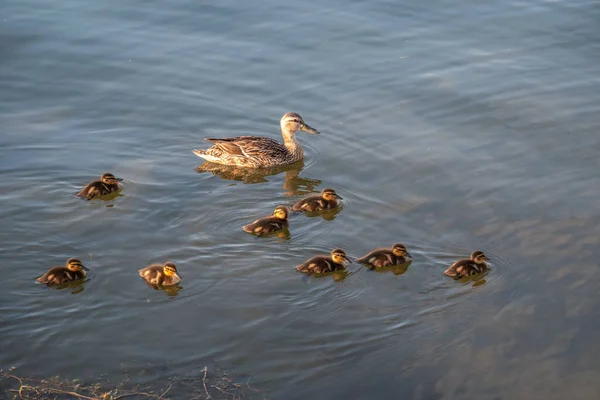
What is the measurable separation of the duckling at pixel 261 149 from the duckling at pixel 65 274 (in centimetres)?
289

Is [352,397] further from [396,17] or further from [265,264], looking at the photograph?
[396,17]

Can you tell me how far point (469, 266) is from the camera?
8.09m

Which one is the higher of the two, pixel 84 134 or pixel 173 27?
pixel 173 27

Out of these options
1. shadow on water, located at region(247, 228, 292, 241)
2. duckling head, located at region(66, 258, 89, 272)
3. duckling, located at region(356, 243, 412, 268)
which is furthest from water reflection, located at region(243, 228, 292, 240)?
duckling head, located at region(66, 258, 89, 272)

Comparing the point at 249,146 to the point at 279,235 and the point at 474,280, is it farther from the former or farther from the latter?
the point at 474,280

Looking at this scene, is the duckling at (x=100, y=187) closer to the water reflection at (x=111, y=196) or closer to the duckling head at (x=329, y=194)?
the water reflection at (x=111, y=196)

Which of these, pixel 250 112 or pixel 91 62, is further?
pixel 91 62

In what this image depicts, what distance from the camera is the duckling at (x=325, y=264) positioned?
8203 mm

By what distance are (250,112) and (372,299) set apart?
170 inches

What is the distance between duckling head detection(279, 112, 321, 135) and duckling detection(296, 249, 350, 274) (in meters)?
2.86

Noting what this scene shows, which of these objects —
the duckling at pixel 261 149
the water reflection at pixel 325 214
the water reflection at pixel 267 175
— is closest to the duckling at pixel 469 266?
the water reflection at pixel 325 214

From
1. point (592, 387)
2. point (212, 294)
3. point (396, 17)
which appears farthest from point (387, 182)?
point (396, 17)

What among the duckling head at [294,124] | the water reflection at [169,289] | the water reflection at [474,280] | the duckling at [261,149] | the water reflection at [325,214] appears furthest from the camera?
the duckling head at [294,124]

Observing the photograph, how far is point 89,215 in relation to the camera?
9266mm
